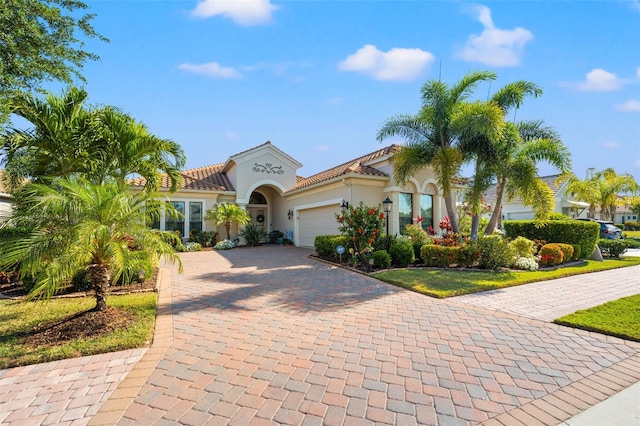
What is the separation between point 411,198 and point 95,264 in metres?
14.5

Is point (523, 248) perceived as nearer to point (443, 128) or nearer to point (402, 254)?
point (402, 254)

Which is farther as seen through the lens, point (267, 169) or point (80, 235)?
point (267, 169)

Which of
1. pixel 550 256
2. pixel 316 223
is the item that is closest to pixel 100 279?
pixel 316 223

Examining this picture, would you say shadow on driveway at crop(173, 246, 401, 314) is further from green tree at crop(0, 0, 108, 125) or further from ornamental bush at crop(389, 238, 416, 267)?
green tree at crop(0, 0, 108, 125)

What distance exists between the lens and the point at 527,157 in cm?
1319

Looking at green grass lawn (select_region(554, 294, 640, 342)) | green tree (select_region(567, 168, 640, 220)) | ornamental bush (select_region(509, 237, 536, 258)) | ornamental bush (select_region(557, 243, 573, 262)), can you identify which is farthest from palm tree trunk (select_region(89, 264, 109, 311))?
green tree (select_region(567, 168, 640, 220))

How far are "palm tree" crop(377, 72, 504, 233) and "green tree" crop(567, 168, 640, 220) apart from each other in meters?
16.9

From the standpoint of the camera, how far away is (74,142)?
7.16 metres

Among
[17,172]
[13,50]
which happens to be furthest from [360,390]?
[13,50]

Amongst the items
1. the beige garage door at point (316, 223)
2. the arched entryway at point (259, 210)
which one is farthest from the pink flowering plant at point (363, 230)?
the arched entryway at point (259, 210)

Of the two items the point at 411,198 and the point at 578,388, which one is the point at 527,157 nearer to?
the point at 411,198

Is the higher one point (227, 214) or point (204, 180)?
point (204, 180)

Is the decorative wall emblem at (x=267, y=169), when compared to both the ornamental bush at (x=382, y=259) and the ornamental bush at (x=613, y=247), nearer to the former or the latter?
the ornamental bush at (x=382, y=259)

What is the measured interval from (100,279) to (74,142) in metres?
3.59
